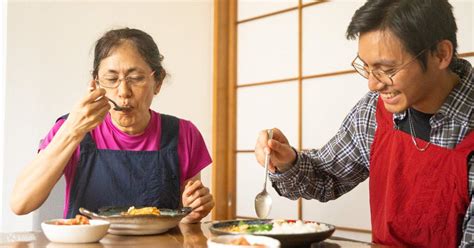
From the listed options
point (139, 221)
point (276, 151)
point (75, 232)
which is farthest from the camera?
point (276, 151)

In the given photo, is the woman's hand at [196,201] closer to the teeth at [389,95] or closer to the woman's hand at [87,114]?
the woman's hand at [87,114]

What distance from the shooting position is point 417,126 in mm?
1639

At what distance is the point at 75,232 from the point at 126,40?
0.91 m

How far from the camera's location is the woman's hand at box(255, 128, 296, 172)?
1.67 m

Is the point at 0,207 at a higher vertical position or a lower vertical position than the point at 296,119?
lower

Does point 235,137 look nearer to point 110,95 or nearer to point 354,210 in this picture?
point 354,210

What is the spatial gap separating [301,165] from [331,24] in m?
1.83

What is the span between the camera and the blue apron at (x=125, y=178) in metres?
1.89

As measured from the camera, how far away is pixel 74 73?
3.33 metres

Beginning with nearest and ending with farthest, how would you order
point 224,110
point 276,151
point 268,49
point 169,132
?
point 276,151 → point 169,132 → point 268,49 → point 224,110

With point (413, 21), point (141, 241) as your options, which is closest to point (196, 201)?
point (141, 241)

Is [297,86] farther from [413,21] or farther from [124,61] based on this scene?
[413,21]

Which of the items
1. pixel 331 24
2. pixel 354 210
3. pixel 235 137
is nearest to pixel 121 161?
pixel 354 210

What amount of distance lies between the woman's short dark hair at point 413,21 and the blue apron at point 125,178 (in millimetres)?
884
